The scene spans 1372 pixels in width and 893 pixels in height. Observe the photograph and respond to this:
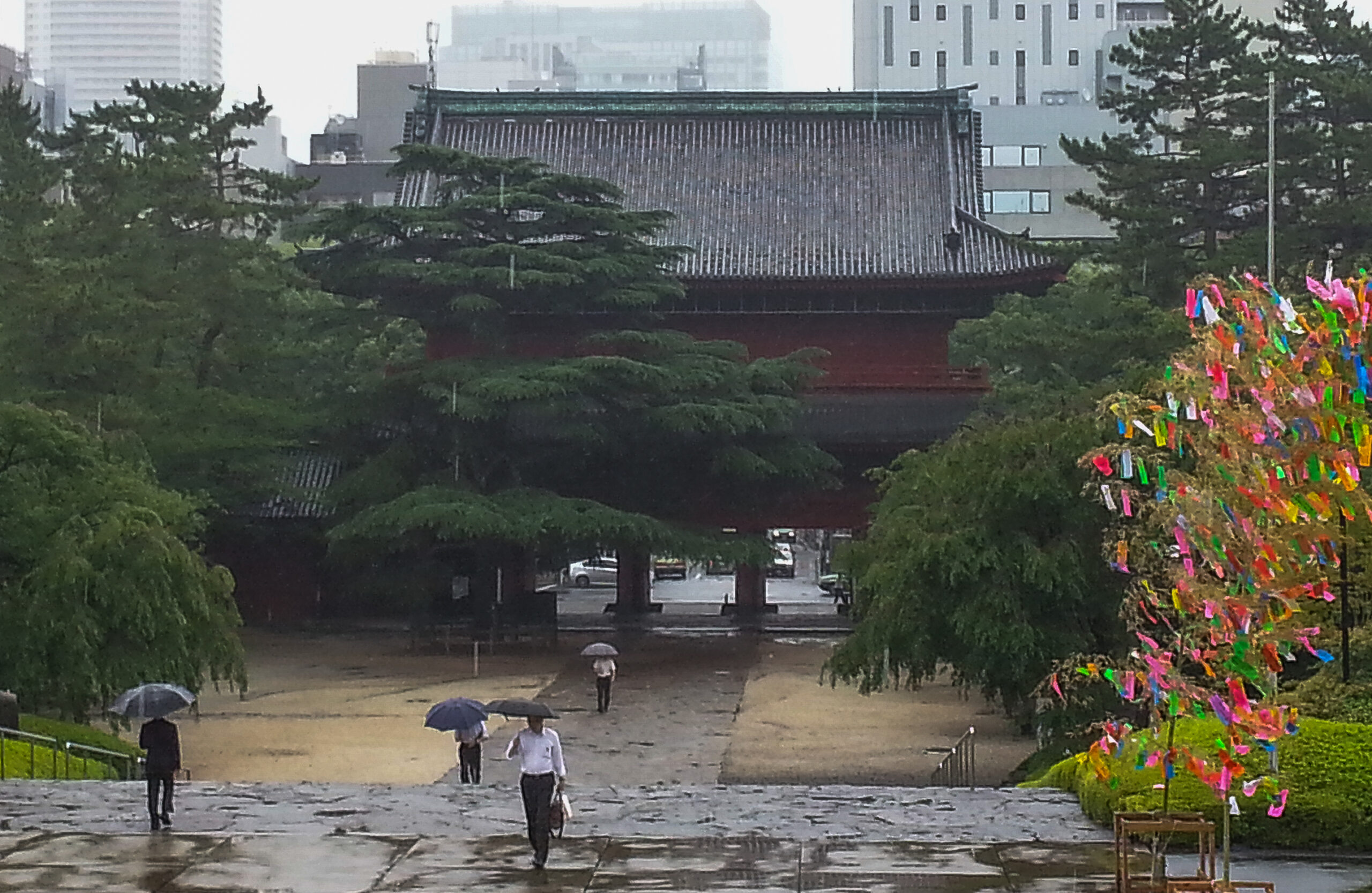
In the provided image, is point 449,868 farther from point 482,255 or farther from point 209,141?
point 209,141

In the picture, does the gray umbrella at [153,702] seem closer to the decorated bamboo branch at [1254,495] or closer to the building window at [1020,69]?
the decorated bamboo branch at [1254,495]

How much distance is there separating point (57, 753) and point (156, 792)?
21.5ft

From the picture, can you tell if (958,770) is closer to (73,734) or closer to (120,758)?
(120,758)

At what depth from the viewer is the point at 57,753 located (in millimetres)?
19312

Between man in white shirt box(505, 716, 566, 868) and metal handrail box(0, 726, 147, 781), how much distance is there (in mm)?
6598

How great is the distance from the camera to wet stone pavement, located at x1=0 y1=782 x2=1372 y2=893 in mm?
11547

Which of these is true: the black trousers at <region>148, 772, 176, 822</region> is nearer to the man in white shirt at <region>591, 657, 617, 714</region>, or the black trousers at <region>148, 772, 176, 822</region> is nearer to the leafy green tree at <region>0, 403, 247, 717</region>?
the leafy green tree at <region>0, 403, 247, 717</region>

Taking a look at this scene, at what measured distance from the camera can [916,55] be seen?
95.2m

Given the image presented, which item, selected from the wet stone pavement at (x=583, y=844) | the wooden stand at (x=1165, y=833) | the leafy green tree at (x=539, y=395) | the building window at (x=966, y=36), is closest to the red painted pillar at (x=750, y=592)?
the leafy green tree at (x=539, y=395)

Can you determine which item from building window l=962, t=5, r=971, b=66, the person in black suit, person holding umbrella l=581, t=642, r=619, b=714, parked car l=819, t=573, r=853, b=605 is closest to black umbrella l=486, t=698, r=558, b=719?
the person in black suit

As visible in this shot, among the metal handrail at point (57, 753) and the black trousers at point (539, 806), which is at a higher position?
the black trousers at point (539, 806)

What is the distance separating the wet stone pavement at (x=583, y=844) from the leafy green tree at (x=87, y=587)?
19.0 feet

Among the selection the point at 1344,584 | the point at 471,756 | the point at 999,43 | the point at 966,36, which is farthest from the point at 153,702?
the point at 999,43

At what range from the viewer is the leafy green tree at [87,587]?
21531 mm
